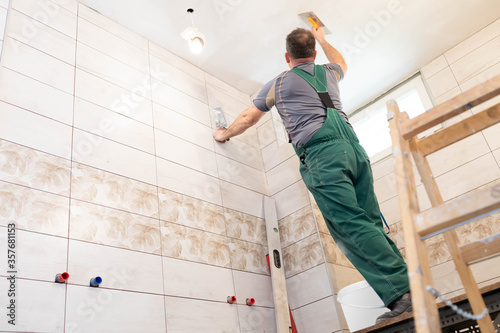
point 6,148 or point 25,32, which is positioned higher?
point 25,32

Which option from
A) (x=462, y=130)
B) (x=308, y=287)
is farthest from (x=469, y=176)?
(x=462, y=130)

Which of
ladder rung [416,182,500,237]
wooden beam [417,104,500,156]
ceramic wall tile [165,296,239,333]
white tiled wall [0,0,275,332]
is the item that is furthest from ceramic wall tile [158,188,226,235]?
ladder rung [416,182,500,237]

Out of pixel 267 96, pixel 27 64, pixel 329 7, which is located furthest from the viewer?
pixel 329 7

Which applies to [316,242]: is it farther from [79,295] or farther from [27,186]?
[27,186]

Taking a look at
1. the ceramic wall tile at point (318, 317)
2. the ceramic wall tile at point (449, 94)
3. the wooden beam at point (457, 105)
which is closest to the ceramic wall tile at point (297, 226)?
the ceramic wall tile at point (318, 317)

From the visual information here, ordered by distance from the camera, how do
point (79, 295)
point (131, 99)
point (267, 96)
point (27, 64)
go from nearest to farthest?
point (79, 295), point (27, 64), point (267, 96), point (131, 99)

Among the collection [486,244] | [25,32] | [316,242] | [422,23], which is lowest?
[486,244]

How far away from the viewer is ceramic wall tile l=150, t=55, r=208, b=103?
306 centimetres

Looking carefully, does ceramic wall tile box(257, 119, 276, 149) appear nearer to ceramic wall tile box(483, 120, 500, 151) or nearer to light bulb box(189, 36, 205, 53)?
light bulb box(189, 36, 205, 53)

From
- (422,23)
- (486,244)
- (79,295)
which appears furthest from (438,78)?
(79,295)

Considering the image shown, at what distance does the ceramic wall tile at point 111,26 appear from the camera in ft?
9.28

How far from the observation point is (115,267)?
208 cm

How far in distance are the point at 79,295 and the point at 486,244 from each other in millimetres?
1540

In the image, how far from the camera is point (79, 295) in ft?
6.21
